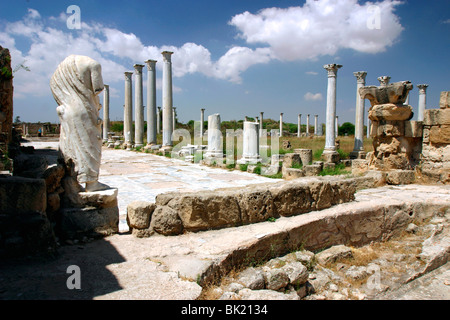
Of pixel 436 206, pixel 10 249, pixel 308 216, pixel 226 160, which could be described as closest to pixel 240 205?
pixel 308 216

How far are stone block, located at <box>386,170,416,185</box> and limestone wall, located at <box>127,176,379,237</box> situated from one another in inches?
159

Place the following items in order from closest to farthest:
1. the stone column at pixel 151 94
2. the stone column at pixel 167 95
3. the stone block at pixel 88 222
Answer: the stone block at pixel 88 222, the stone column at pixel 167 95, the stone column at pixel 151 94

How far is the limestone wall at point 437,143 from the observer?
29.5 ft

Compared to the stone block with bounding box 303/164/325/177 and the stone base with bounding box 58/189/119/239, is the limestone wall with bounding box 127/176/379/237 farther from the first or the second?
the stone block with bounding box 303/164/325/177

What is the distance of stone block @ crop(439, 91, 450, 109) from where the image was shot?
9.07m

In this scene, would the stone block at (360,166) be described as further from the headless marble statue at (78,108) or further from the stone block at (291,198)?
the headless marble statue at (78,108)

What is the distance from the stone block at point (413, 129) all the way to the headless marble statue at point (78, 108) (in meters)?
8.95

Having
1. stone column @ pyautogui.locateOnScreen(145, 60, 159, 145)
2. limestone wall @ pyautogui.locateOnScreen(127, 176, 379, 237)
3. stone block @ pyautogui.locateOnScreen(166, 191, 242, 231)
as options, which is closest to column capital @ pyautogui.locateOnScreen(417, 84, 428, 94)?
stone column @ pyautogui.locateOnScreen(145, 60, 159, 145)

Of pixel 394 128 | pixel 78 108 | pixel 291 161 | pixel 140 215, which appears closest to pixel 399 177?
pixel 394 128

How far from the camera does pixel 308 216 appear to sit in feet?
17.1

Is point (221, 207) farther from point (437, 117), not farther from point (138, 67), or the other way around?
point (138, 67)

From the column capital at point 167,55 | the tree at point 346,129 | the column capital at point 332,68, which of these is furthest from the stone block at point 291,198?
the tree at point 346,129
